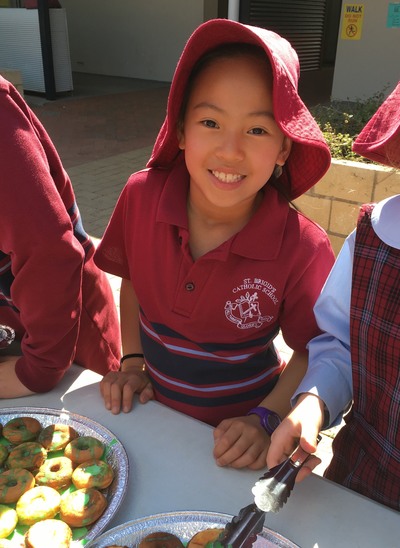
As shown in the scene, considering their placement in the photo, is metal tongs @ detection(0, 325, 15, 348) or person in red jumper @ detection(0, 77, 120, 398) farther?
metal tongs @ detection(0, 325, 15, 348)

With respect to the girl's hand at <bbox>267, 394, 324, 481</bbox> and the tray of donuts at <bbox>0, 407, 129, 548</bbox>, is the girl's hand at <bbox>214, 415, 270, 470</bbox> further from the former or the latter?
the tray of donuts at <bbox>0, 407, 129, 548</bbox>

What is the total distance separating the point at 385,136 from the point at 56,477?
83 cm

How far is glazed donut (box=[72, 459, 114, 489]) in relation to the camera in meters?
0.89

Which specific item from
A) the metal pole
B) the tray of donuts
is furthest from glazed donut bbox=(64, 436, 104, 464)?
the metal pole

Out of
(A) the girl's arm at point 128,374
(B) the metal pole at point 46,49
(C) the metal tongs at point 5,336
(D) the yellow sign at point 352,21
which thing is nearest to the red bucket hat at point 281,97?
(A) the girl's arm at point 128,374

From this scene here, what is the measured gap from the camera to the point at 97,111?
8961 mm

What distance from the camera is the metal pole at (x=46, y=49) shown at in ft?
28.9

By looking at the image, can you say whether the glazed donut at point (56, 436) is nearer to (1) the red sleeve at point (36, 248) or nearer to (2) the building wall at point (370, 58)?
(1) the red sleeve at point (36, 248)

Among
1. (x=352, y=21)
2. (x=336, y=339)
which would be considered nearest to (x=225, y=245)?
(x=336, y=339)

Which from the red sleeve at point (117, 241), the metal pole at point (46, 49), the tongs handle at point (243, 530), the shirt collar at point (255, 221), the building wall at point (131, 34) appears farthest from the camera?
the building wall at point (131, 34)

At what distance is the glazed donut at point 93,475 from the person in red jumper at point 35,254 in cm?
26

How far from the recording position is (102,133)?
25.4 ft

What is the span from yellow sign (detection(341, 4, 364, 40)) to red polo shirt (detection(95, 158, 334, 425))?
19.4 ft

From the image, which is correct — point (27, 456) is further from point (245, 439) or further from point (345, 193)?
point (345, 193)
